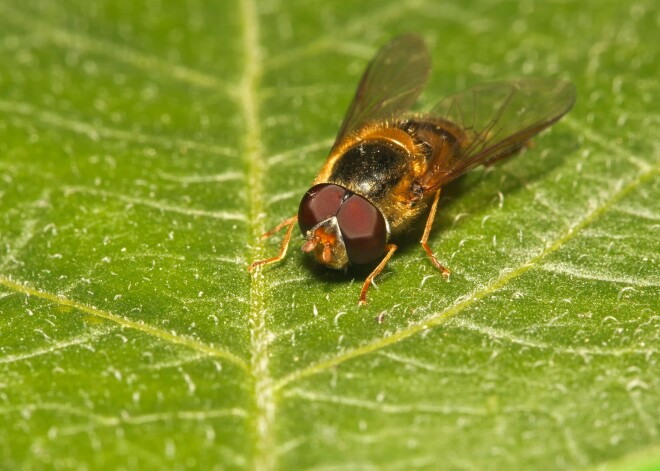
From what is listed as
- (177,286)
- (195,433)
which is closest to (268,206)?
(177,286)

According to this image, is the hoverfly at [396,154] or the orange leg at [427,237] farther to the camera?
the orange leg at [427,237]

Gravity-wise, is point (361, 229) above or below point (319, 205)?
below

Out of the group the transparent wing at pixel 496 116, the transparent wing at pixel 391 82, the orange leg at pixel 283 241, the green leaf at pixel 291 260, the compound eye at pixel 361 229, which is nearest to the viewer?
the green leaf at pixel 291 260

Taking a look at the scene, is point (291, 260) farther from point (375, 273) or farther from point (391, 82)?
point (391, 82)

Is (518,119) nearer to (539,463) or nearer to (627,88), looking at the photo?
(627,88)

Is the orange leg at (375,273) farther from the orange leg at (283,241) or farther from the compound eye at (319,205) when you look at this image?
the orange leg at (283,241)

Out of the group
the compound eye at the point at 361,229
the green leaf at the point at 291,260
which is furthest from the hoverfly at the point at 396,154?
the green leaf at the point at 291,260

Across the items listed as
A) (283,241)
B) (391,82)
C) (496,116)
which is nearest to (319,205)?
(283,241)
